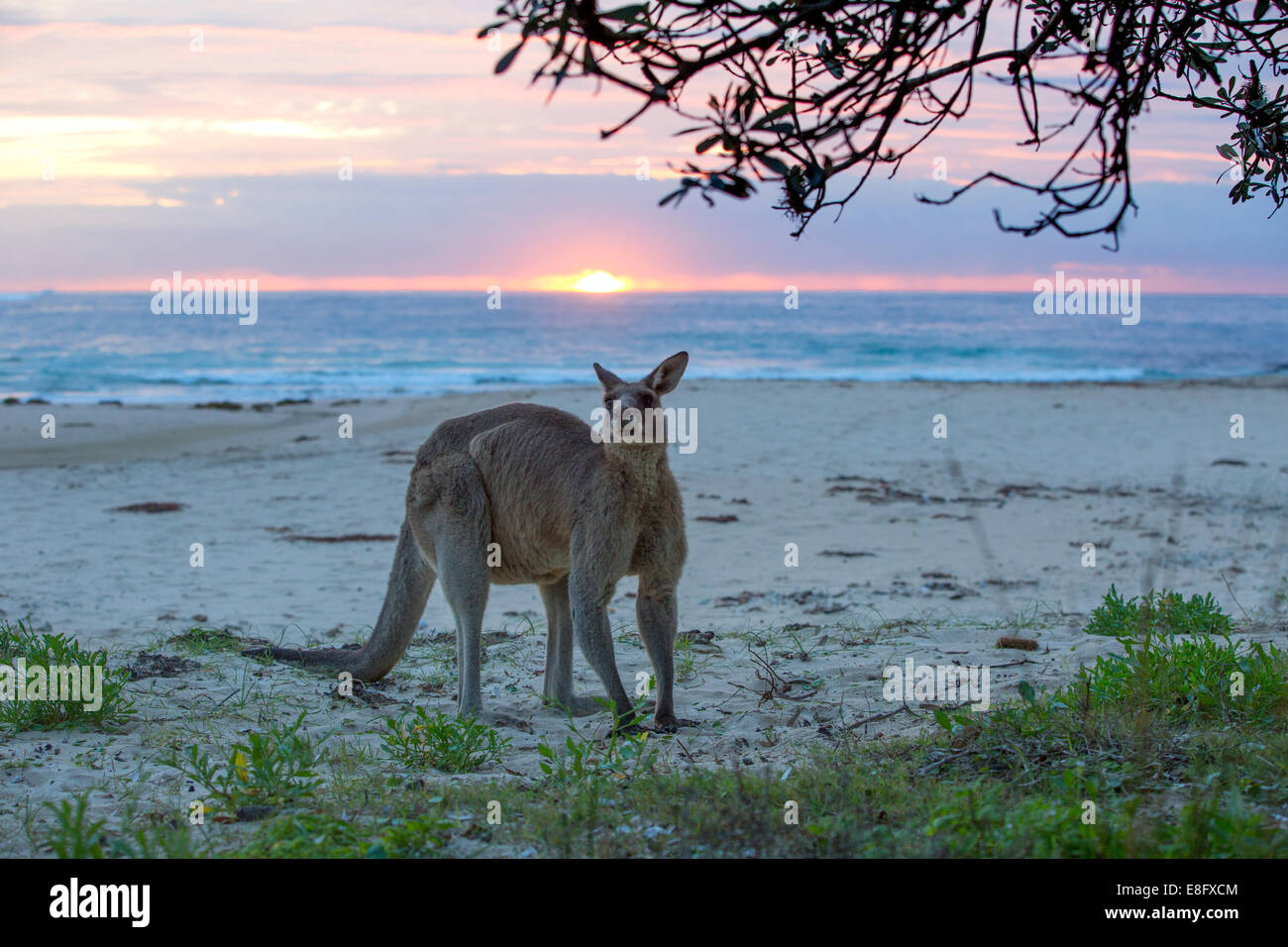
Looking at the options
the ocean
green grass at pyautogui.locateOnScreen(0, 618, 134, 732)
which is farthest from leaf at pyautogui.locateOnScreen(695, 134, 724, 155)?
the ocean

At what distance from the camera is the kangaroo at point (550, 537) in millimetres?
4434

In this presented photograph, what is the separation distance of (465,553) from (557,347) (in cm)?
4468

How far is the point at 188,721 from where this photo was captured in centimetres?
446

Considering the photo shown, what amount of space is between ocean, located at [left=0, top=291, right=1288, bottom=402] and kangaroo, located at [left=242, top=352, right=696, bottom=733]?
894 inches

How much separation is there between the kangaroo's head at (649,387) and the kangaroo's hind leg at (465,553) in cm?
80

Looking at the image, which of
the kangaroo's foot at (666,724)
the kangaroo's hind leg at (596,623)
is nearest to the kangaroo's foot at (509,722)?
the kangaroo's hind leg at (596,623)

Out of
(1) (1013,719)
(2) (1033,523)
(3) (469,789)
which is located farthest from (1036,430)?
(3) (469,789)

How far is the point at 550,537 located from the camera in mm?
4676

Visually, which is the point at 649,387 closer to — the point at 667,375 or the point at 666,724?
the point at 667,375

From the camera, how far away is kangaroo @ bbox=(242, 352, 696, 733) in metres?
4.43

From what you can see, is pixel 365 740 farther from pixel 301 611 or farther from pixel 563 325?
pixel 563 325

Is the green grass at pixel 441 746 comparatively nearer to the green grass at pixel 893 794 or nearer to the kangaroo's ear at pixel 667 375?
the green grass at pixel 893 794

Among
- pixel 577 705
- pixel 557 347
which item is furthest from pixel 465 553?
pixel 557 347

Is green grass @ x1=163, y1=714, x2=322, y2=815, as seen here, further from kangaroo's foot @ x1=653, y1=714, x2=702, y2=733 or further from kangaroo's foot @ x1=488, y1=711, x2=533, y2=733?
kangaroo's foot @ x1=653, y1=714, x2=702, y2=733
